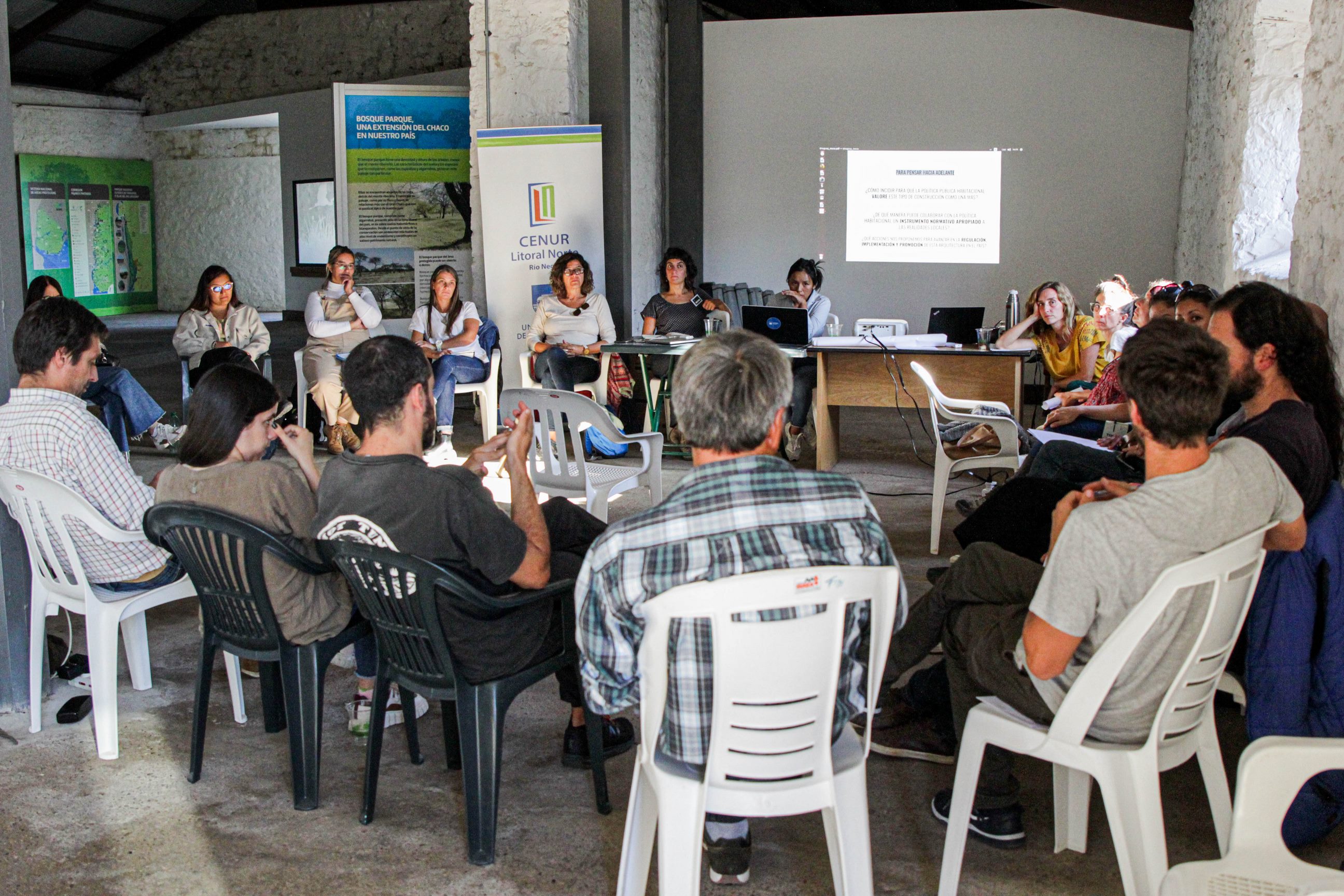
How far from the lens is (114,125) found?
55.6 ft

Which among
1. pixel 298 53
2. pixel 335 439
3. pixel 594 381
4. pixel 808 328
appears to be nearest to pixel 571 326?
pixel 594 381

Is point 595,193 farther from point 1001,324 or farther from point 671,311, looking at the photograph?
point 1001,324

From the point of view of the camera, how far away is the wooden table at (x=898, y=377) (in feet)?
19.3

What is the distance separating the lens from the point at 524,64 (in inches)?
308

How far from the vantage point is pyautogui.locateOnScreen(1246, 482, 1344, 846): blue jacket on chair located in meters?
2.31

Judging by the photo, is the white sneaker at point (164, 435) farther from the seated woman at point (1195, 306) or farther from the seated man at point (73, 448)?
the seated woman at point (1195, 306)

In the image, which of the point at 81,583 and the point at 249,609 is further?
the point at 81,583

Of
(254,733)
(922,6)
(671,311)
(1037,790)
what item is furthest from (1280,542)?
(922,6)

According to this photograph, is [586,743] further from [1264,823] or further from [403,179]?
[403,179]

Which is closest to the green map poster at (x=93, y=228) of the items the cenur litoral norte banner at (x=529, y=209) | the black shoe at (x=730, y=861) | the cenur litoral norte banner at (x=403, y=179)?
the cenur litoral norte banner at (x=403, y=179)

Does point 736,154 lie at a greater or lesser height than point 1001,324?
greater

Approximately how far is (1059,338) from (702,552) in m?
4.57

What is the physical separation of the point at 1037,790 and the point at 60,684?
2.69m

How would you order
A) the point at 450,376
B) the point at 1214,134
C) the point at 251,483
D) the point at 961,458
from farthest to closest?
1. the point at 1214,134
2. the point at 450,376
3. the point at 961,458
4. the point at 251,483
